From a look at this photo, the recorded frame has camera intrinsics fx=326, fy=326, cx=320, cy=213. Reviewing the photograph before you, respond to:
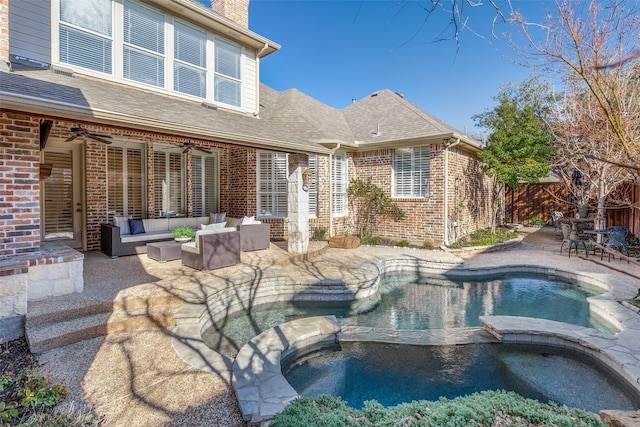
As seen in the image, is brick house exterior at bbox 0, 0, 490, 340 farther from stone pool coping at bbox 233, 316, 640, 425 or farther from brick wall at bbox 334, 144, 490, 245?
stone pool coping at bbox 233, 316, 640, 425

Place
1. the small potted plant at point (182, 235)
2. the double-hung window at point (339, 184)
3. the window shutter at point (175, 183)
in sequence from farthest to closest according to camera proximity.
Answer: the double-hung window at point (339, 184), the window shutter at point (175, 183), the small potted plant at point (182, 235)

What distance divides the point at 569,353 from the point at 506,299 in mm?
2608

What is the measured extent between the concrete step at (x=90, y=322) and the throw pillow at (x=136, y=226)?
4368 mm

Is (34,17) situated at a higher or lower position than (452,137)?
higher

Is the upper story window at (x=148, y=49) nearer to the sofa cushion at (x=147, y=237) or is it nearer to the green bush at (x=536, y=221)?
the sofa cushion at (x=147, y=237)

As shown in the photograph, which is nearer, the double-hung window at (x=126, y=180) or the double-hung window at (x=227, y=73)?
the double-hung window at (x=126, y=180)

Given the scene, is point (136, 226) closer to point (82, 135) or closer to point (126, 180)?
point (126, 180)

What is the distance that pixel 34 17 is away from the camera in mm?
6398

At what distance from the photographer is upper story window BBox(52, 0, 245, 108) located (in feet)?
22.7

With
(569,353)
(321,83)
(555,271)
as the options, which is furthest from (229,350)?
(321,83)

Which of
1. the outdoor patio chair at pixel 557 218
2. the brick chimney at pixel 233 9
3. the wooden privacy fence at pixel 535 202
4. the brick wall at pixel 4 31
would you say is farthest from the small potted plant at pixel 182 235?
the wooden privacy fence at pixel 535 202

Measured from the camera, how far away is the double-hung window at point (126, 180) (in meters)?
9.27

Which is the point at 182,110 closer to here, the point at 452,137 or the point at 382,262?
the point at 382,262

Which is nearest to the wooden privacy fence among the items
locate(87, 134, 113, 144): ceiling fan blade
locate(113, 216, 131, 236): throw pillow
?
locate(113, 216, 131, 236): throw pillow
